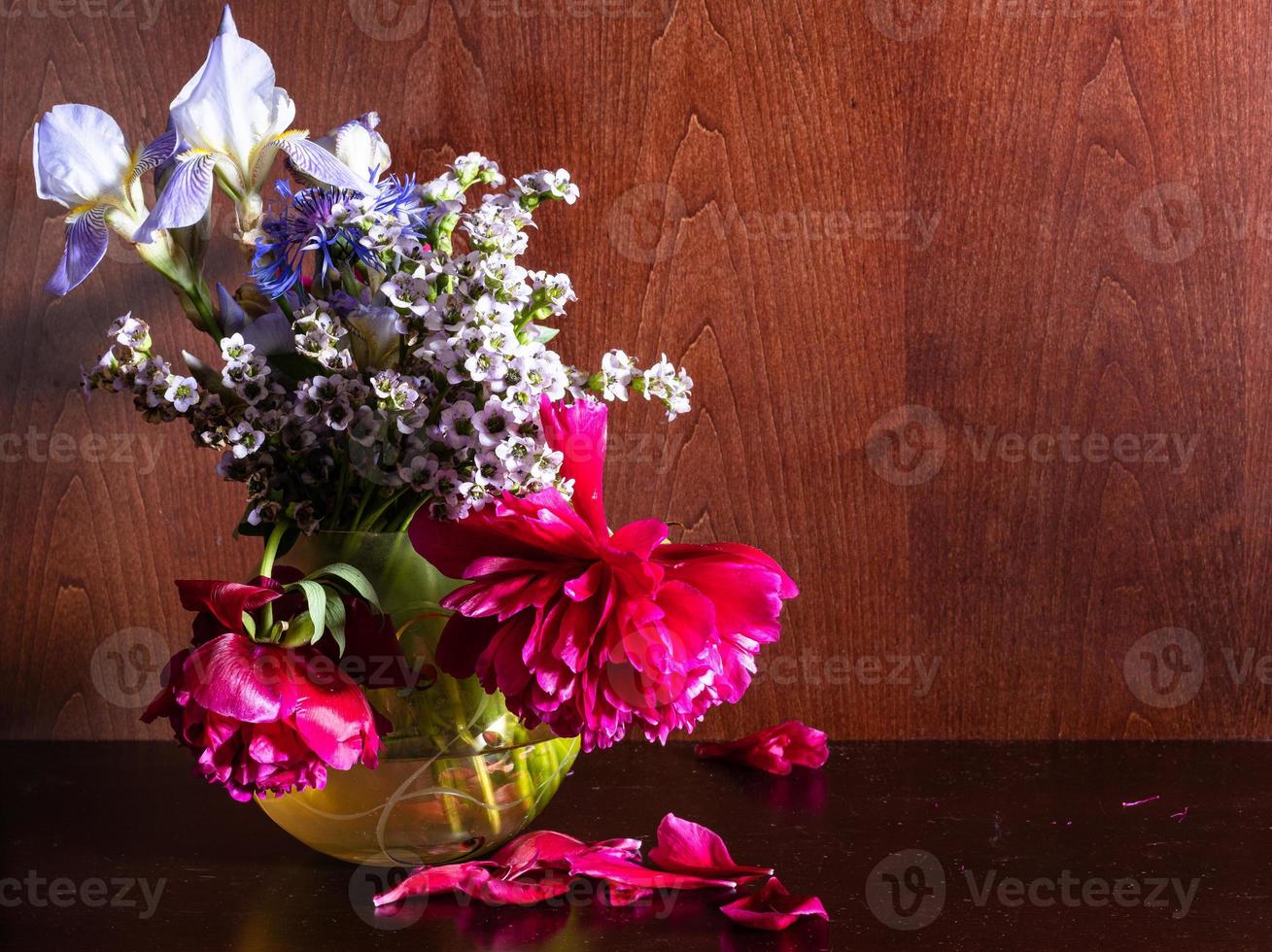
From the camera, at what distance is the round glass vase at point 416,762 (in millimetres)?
641

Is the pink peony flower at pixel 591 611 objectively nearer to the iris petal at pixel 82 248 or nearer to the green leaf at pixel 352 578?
the green leaf at pixel 352 578

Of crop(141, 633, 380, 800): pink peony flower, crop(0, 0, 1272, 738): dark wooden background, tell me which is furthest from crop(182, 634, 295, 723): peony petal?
crop(0, 0, 1272, 738): dark wooden background

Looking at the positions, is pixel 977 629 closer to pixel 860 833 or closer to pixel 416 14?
pixel 860 833

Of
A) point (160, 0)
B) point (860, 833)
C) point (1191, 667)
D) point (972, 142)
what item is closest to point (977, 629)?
point (1191, 667)

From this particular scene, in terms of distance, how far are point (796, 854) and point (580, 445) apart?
30cm

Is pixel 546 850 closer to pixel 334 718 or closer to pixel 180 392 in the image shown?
pixel 334 718

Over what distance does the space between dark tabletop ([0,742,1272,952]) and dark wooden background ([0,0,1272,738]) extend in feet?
0.31

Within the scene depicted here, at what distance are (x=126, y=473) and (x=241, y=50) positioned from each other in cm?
47

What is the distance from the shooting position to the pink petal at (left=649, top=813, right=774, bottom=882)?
0.67 m

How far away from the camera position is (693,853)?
687 mm

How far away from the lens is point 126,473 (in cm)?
99

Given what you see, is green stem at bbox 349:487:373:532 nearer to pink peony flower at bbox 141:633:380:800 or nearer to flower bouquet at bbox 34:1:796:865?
Result: flower bouquet at bbox 34:1:796:865

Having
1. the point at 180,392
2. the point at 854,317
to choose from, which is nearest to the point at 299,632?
the point at 180,392

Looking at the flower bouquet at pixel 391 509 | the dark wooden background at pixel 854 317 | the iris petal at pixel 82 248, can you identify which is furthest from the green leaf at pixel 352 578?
the dark wooden background at pixel 854 317
